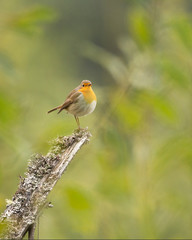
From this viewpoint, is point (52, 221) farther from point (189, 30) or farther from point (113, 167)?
point (189, 30)

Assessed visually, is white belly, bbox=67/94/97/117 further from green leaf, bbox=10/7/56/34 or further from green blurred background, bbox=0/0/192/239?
green leaf, bbox=10/7/56/34

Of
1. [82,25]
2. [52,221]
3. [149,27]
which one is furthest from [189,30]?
[82,25]

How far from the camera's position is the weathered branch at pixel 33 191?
5.96ft

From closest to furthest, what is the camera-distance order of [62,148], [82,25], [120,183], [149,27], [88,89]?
[62,148] < [88,89] < [149,27] < [120,183] < [82,25]

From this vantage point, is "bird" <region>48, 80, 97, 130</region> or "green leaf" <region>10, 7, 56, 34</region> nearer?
"bird" <region>48, 80, 97, 130</region>

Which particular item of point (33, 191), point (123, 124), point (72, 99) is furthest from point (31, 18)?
point (33, 191)

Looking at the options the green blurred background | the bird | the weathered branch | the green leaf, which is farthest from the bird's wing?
the weathered branch

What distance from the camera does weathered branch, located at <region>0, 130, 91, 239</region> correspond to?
1.82 metres

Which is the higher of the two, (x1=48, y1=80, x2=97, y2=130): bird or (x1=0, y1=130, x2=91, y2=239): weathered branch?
(x1=48, y1=80, x2=97, y2=130): bird

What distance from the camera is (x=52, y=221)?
618 cm

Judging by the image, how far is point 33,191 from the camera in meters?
1.97

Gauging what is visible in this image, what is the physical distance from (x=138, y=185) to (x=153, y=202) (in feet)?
0.63

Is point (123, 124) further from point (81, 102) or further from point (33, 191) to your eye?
point (33, 191)

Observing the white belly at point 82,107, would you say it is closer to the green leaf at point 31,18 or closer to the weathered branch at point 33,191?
the green leaf at point 31,18
